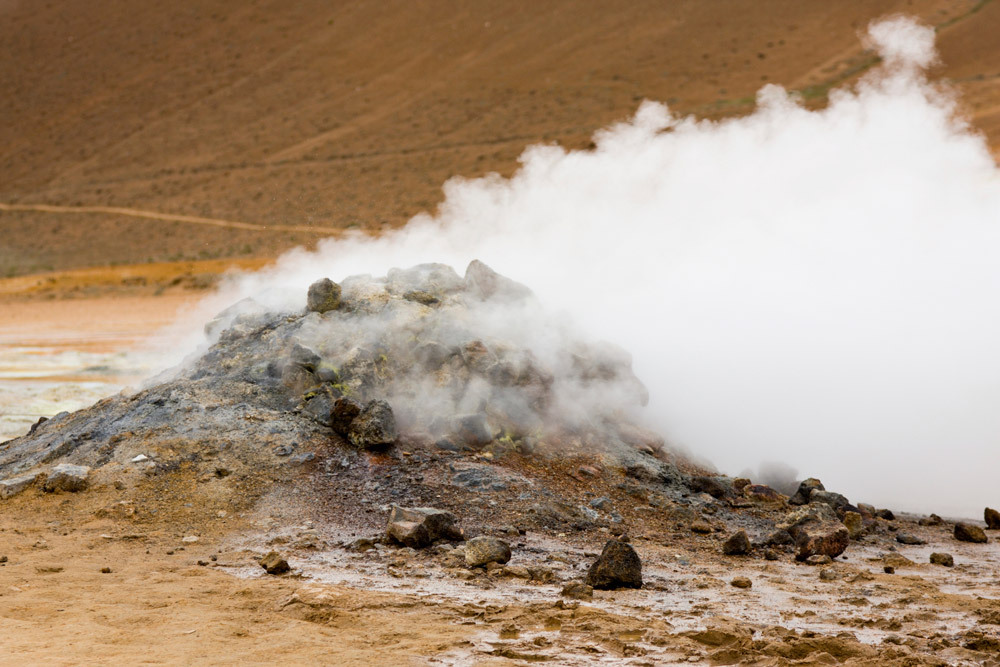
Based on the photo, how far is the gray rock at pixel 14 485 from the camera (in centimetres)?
749

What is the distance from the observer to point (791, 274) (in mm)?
10766

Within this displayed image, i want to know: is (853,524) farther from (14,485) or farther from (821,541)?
(14,485)

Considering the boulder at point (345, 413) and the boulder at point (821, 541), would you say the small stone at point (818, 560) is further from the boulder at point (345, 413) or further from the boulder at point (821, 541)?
the boulder at point (345, 413)

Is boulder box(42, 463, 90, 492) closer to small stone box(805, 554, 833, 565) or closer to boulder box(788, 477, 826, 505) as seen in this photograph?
small stone box(805, 554, 833, 565)

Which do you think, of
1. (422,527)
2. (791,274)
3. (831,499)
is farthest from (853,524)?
(791,274)

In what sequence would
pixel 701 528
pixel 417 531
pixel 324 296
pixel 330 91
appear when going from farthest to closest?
pixel 330 91, pixel 324 296, pixel 701 528, pixel 417 531

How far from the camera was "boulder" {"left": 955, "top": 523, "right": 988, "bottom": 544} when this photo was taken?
7.23m

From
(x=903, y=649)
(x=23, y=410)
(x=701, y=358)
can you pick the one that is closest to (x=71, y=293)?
(x=23, y=410)

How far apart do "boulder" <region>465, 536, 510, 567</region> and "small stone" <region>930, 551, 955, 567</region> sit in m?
2.97

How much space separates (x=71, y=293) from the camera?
27906 mm

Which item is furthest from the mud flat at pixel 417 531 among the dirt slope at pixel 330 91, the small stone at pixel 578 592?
the dirt slope at pixel 330 91

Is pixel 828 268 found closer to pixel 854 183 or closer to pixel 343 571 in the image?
pixel 854 183

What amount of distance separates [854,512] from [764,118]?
8.35m

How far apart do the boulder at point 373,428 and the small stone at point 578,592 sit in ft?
8.24
